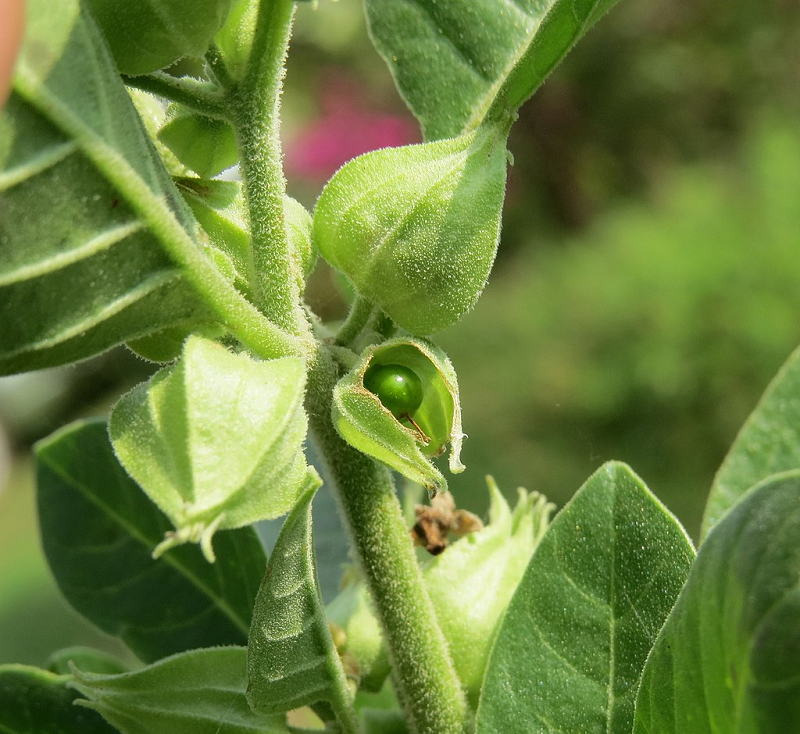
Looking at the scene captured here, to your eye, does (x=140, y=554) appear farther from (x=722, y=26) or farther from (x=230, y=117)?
(x=722, y=26)

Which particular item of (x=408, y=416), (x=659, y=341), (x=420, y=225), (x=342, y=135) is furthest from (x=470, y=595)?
(x=342, y=135)

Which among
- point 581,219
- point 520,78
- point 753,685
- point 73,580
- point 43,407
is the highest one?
point 520,78

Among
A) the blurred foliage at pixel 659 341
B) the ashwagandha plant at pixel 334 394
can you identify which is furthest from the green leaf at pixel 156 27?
the blurred foliage at pixel 659 341

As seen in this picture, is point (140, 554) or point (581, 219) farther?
point (581, 219)

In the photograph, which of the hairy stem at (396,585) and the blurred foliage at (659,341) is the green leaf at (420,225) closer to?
the hairy stem at (396,585)

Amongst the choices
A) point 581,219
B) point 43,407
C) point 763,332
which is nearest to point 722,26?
point 581,219

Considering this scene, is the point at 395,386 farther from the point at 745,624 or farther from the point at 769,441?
the point at 769,441

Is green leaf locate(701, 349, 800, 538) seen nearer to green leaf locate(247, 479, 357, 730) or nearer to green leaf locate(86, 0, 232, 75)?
green leaf locate(247, 479, 357, 730)
